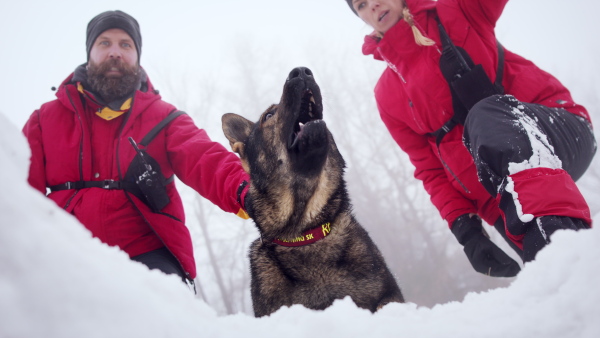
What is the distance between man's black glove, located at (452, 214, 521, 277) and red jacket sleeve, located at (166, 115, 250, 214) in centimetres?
176

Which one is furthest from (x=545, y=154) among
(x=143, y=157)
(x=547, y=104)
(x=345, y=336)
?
→ (x=143, y=157)

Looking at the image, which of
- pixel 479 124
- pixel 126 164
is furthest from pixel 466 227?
pixel 126 164

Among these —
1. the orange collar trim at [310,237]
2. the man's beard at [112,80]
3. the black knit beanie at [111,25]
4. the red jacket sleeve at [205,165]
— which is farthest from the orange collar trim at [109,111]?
the orange collar trim at [310,237]

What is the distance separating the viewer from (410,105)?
3086 millimetres

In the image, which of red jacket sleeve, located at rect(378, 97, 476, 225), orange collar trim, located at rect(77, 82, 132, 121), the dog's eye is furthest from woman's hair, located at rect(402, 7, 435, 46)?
orange collar trim, located at rect(77, 82, 132, 121)

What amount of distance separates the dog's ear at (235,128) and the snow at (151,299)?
210 centimetres

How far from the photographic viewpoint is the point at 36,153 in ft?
10.1

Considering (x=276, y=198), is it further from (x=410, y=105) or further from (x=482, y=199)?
(x=482, y=199)

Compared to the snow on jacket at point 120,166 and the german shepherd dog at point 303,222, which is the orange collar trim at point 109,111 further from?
the german shepherd dog at point 303,222

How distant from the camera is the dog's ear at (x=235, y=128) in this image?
311 cm

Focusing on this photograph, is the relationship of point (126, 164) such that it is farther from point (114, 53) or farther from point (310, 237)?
point (310, 237)

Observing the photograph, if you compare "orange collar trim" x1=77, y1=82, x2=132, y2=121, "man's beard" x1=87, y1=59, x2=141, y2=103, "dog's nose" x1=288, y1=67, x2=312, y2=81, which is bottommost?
"orange collar trim" x1=77, y1=82, x2=132, y2=121

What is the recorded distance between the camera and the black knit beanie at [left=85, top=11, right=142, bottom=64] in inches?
149

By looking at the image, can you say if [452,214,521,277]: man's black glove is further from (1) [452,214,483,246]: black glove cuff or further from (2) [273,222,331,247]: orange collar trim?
(2) [273,222,331,247]: orange collar trim
